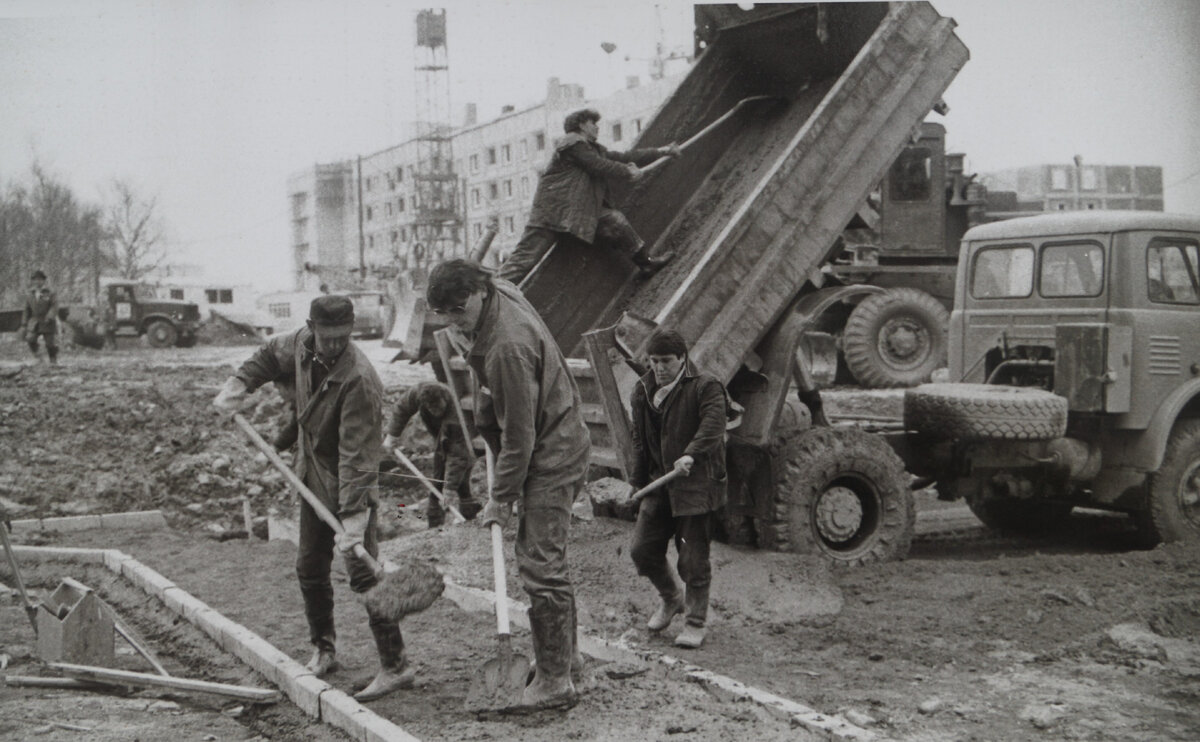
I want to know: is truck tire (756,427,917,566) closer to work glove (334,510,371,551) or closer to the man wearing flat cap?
the man wearing flat cap

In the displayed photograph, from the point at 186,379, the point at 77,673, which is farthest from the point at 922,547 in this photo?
the point at 186,379

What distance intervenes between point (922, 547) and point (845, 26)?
3.93 meters

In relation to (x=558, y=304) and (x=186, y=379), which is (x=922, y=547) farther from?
(x=186, y=379)

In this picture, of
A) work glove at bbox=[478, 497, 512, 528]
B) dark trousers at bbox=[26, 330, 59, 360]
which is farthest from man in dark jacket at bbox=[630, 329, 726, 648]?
dark trousers at bbox=[26, 330, 59, 360]

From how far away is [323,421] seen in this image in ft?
15.9

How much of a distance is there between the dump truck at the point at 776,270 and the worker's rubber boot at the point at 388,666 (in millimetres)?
2066

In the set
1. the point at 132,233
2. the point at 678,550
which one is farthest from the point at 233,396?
the point at 132,233

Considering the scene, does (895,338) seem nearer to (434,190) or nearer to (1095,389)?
(1095,389)

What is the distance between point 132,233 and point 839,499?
25.1 m

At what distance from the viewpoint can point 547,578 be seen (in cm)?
445

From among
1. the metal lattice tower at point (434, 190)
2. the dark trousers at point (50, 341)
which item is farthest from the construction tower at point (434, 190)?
the dark trousers at point (50, 341)

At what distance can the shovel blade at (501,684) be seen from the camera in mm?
4383

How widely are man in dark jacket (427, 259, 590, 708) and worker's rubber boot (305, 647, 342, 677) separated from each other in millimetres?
1134

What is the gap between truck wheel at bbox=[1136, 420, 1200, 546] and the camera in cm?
766
